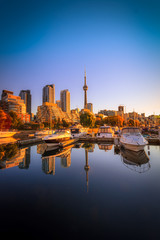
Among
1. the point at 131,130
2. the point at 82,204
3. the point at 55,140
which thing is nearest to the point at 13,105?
the point at 55,140

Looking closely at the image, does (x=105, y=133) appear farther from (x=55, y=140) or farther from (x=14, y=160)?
Result: (x=14, y=160)

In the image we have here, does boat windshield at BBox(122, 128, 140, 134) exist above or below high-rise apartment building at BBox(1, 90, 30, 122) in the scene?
below

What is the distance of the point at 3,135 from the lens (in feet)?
137

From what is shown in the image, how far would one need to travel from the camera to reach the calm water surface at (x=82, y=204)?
5535mm

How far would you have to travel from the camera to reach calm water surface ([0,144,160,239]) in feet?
18.2

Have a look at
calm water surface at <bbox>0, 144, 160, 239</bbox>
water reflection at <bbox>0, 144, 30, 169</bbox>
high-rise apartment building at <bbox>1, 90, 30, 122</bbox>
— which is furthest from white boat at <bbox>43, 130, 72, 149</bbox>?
high-rise apartment building at <bbox>1, 90, 30, 122</bbox>

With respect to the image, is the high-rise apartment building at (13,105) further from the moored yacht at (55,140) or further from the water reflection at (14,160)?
the water reflection at (14,160)

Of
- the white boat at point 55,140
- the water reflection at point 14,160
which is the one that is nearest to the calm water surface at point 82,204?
the water reflection at point 14,160

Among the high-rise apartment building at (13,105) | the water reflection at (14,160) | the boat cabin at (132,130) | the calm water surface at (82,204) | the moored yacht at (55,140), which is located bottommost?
the water reflection at (14,160)

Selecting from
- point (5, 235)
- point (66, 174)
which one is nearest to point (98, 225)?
point (5, 235)

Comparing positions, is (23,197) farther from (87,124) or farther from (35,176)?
(87,124)

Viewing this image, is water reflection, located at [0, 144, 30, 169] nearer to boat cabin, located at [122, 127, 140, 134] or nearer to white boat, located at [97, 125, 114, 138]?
boat cabin, located at [122, 127, 140, 134]

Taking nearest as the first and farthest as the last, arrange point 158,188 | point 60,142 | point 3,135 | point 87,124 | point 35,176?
point 158,188
point 35,176
point 60,142
point 3,135
point 87,124

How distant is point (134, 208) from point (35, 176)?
878cm
